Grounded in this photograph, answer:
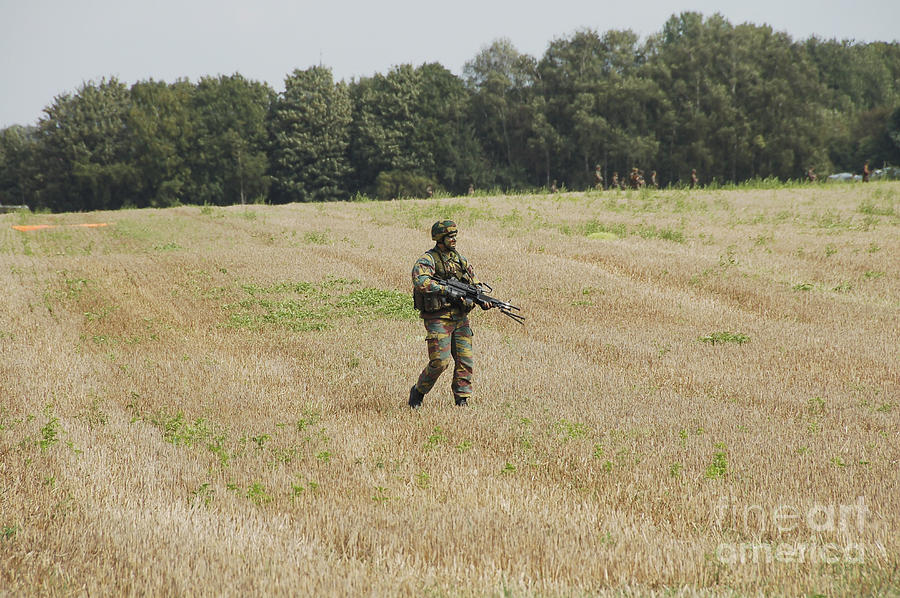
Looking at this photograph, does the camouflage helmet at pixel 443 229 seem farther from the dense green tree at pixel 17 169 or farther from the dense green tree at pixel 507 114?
the dense green tree at pixel 17 169

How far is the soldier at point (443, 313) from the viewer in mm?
9086

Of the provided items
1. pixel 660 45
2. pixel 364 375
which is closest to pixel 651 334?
pixel 364 375

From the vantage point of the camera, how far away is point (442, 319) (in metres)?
9.27

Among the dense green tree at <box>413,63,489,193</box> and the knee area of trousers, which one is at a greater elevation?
the dense green tree at <box>413,63,489,193</box>

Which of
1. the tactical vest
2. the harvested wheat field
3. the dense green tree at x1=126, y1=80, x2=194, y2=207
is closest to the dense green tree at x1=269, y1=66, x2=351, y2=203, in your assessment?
the dense green tree at x1=126, y1=80, x2=194, y2=207

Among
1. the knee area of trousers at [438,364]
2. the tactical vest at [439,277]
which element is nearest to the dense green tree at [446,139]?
the tactical vest at [439,277]

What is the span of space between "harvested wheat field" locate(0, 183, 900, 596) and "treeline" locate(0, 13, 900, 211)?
47521mm

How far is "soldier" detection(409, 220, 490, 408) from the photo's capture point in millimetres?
9086

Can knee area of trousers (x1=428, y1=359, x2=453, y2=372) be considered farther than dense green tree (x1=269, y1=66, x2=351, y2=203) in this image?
No

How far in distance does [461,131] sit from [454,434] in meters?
67.1

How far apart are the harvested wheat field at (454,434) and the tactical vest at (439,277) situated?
1.22 m

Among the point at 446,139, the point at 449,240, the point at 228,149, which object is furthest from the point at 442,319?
the point at 228,149

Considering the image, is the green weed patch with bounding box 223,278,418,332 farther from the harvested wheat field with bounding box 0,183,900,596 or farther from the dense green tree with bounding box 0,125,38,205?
the dense green tree with bounding box 0,125,38,205

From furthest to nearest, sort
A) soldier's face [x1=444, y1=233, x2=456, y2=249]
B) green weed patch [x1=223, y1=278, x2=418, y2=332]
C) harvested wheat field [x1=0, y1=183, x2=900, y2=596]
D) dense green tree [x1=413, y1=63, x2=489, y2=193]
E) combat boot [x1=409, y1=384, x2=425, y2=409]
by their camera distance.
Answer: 1. dense green tree [x1=413, y1=63, x2=489, y2=193]
2. green weed patch [x1=223, y1=278, x2=418, y2=332]
3. combat boot [x1=409, y1=384, x2=425, y2=409]
4. soldier's face [x1=444, y1=233, x2=456, y2=249]
5. harvested wheat field [x1=0, y1=183, x2=900, y2=596]
